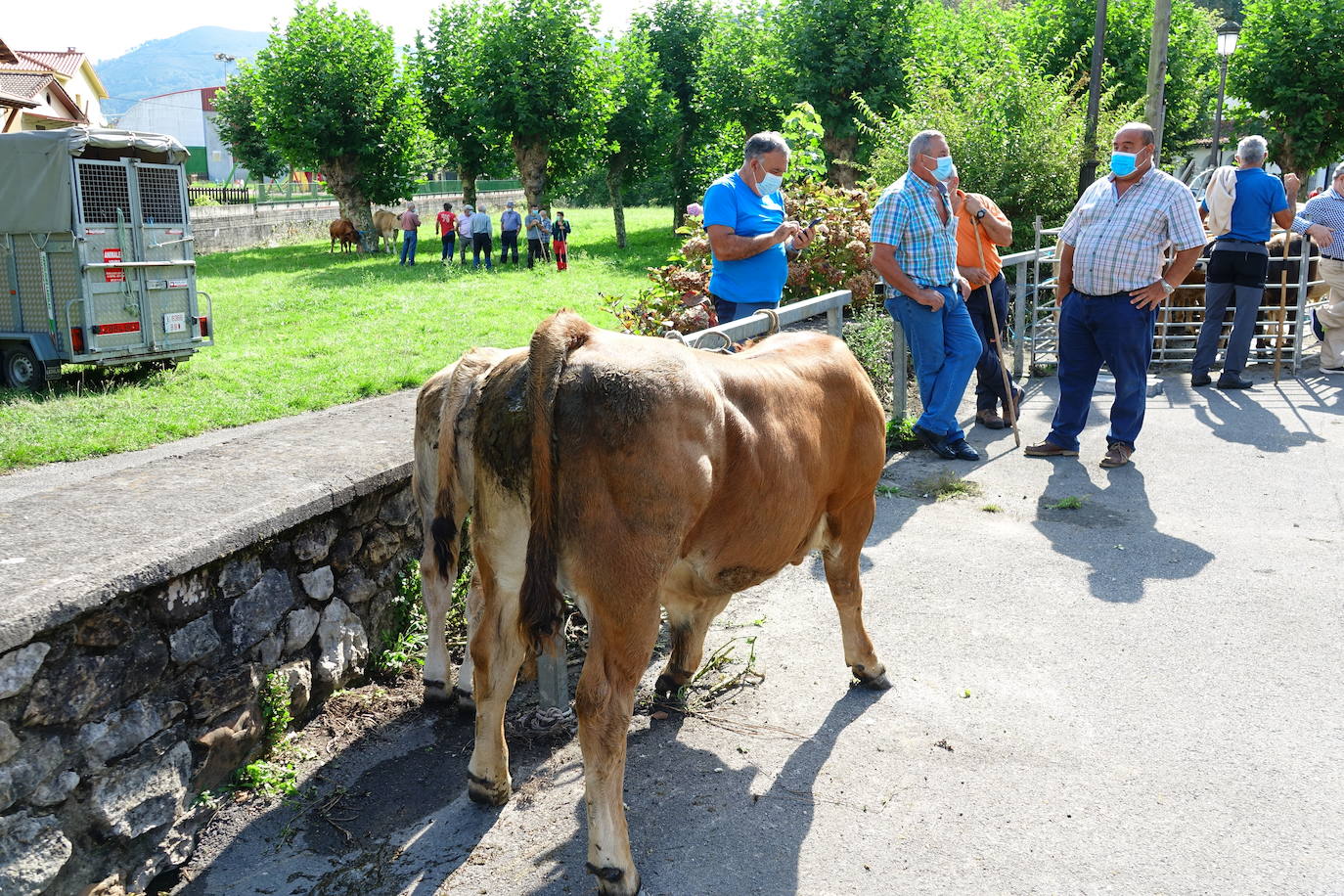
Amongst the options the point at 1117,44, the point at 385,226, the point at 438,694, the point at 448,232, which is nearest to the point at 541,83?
the point at 448,232

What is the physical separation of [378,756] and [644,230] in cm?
3840

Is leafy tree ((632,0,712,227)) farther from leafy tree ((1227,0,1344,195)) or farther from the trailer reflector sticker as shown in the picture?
the trailer reflector sticker

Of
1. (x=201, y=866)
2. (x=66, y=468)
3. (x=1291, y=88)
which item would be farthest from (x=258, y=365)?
(x=1291, y=88)

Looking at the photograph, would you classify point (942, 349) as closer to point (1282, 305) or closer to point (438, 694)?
Result: point (438, 694)

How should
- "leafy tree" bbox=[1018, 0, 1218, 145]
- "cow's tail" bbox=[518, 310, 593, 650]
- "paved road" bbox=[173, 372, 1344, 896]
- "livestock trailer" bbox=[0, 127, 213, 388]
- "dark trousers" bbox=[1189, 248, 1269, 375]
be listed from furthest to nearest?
"leafy tree" bbox=[1018, 0, 1218, 145]
"livestock trailer" bbox=[0, 127, 213, 388]
"dark trousers" bbox=[1189, 248, 1269, 375]
"paved road" bbox=[173, 372, 1344, 896]
"cow's tail" bbox=[518, 310, 593, 650]

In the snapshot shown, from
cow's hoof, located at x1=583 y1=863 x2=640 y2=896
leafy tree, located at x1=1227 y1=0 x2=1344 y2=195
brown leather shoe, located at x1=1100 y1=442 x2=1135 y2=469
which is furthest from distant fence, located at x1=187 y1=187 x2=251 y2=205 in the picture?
cow's hoof, located at x1=583 y1=863 x2=640 y2=896

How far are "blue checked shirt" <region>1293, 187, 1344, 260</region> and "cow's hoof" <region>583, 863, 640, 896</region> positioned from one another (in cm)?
1025

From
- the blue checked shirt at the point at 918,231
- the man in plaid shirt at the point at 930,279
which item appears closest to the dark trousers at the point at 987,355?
the man in plaid shirt at the point at 930,279

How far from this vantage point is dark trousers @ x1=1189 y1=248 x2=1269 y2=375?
9805mm

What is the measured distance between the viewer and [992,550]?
18.7 ft

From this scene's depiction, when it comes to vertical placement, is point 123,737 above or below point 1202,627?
above

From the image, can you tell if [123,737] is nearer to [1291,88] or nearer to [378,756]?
[378,756]

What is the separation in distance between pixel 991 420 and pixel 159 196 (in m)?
10.3

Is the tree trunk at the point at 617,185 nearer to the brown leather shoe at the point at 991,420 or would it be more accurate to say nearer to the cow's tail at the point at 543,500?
the brown leather shoe at the point at 991,420
